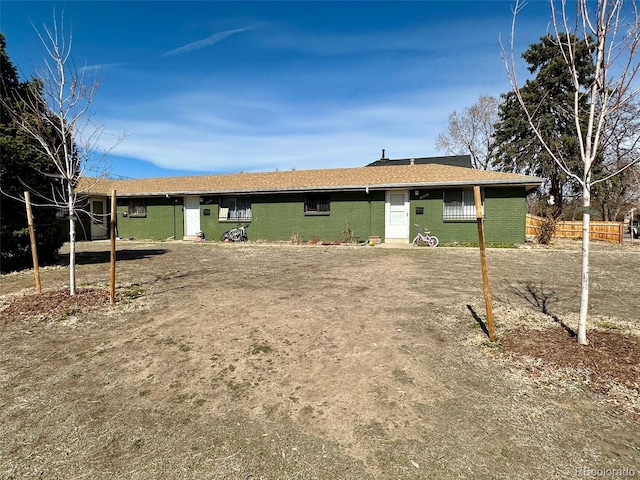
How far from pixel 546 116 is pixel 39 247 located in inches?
1141

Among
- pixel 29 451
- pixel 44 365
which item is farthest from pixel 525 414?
pixel 44 365

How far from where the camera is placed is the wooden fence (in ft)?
52.0

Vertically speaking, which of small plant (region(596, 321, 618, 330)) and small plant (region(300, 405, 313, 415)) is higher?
small plant (region(596, 321, 618, 330))

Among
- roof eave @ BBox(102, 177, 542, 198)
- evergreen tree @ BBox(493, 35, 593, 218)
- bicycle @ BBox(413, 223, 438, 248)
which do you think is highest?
evergreen tree @ BBox(493, 35, 593, 218)

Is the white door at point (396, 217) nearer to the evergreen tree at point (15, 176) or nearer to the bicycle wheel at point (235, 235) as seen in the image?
the bicycle wheel at point (235, 235)

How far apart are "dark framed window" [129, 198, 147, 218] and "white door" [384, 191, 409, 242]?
44.1 ft

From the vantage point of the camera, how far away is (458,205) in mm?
13727

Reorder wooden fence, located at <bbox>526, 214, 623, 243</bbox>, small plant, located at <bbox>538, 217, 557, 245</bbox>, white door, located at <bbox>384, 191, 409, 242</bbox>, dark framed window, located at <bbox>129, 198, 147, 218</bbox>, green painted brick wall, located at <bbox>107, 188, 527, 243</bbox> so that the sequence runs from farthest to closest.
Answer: dark framed window, located at <bbox>129, 198, 147, 218</bbox> → wooden fence, located at <bbox>526, 214, 623, 243</bbox> → white door, located at <bbox>384, 191, 409, 242</bbox> → small plant, located at <bbox>538, 217, 557, 245</bbox> → green painted brick wall, located at <bbox>107, 188, 527, 243</bbox>

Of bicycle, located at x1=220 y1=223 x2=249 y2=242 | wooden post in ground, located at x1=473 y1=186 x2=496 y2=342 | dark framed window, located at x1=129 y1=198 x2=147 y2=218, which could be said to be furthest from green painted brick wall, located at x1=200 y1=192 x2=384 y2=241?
wooden post in ground, located at x1=473 y1=186 x2=496 y2=342

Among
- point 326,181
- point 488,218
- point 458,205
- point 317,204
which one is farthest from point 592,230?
point 317,204

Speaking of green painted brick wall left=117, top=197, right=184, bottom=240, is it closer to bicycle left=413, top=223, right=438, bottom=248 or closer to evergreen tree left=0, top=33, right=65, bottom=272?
evergreen tree left=0, top=33, right=65, bottom=272

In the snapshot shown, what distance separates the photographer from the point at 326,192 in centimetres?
1518

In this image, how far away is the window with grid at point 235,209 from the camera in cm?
1669

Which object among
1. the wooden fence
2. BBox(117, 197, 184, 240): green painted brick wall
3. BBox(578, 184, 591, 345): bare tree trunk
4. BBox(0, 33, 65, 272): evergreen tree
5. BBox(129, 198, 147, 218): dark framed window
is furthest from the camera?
BBox(129, 198, 147, 218): dark framed window
